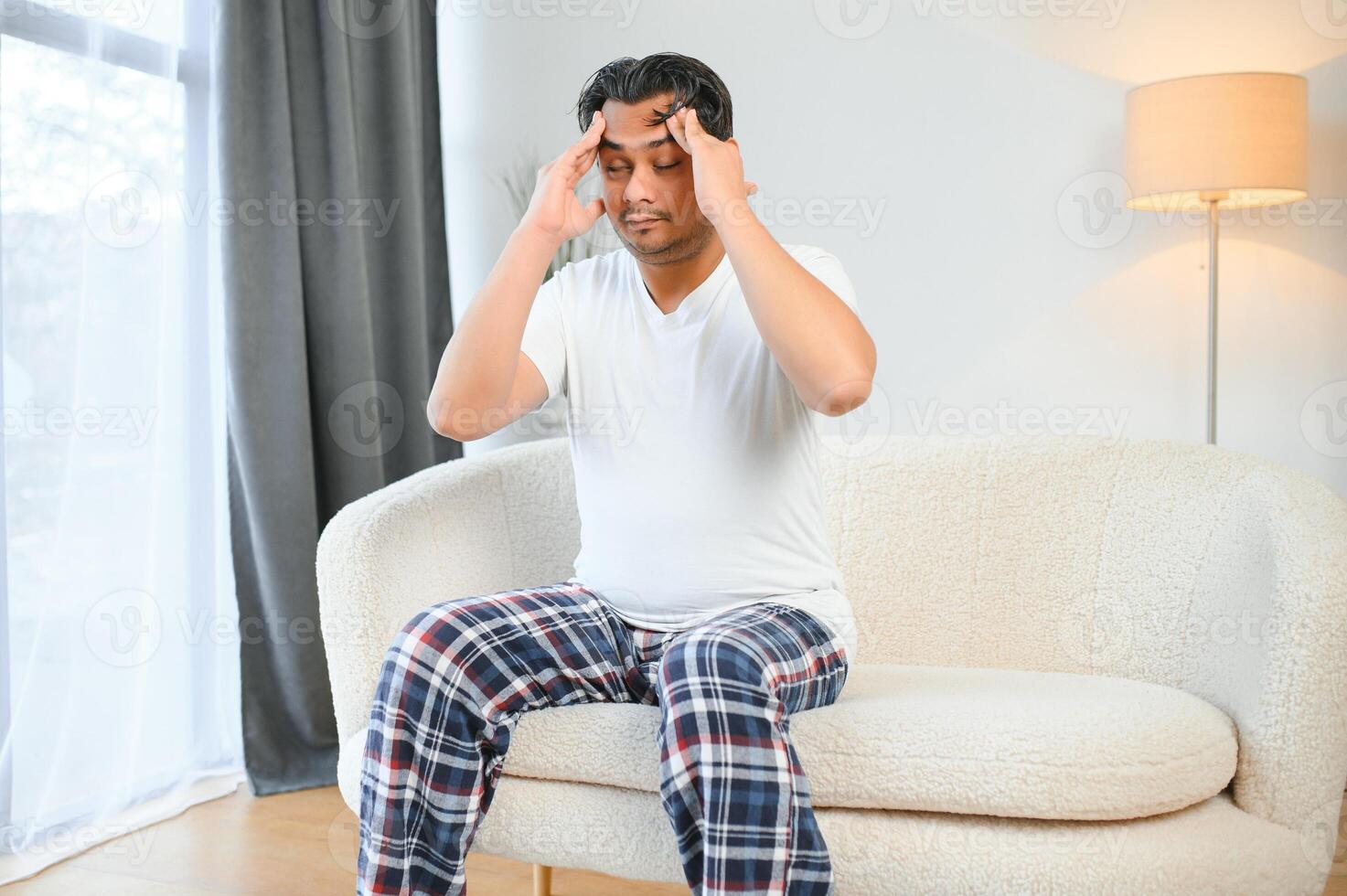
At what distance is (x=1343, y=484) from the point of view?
235 centimetres

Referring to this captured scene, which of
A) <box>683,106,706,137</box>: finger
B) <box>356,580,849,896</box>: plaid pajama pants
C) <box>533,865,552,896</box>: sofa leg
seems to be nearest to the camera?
<box>356,580,849,896</box>: plaid pajama pants

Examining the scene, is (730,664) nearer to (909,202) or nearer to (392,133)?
(909,202)

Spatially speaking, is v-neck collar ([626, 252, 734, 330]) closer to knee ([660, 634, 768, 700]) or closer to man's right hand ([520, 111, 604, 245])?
man's right hand ([520, 111, 604, 245])

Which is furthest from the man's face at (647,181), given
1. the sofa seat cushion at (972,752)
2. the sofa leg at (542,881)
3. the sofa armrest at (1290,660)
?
the sofa leg at (542,881)

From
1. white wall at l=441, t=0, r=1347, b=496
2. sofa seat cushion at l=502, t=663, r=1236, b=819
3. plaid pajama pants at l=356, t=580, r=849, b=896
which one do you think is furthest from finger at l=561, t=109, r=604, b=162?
white wall at l=441, t=0, r=1347, b=496

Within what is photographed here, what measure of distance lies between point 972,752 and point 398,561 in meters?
0.76

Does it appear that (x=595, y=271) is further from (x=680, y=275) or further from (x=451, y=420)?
(x=451, y=420)

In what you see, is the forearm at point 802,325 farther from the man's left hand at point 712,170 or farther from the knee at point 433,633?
the knee at point 433,633

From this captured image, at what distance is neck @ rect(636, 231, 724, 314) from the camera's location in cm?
150

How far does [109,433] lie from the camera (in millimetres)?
2240

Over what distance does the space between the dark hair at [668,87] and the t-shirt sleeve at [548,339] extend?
9.6 inches

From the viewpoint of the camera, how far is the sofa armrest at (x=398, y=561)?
154 centimetres

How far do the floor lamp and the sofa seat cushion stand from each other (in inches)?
41.3

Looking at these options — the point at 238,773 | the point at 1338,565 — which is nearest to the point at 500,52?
the point at 238,773
